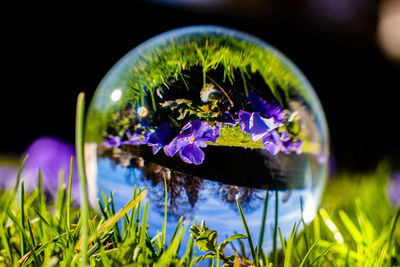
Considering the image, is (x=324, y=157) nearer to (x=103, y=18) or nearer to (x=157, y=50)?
(x=157, y=50)

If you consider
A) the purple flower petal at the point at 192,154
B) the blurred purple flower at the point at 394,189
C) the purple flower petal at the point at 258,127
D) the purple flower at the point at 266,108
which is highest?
the purple flower at the point at 266,108

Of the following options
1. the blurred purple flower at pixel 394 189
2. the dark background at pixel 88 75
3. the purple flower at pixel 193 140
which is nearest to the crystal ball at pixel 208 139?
the purple flower at pixel 193 140

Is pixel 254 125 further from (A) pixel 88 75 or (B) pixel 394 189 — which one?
(A) pixel 88 75

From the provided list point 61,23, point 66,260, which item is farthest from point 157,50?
point 61,23

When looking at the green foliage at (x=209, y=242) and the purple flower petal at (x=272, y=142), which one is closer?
the green foliage at (x=209, y=242)

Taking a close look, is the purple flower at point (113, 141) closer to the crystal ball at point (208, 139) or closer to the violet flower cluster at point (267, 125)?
the crystal ball at point (208, 139)

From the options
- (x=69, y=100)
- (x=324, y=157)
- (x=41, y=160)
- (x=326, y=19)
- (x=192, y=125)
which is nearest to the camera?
(x=192, y=125)

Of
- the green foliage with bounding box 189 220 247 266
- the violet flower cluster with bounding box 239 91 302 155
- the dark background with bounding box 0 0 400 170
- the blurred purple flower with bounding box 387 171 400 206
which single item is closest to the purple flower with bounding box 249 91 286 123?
the violet flower cluster with bounding box 239 91 302 155
